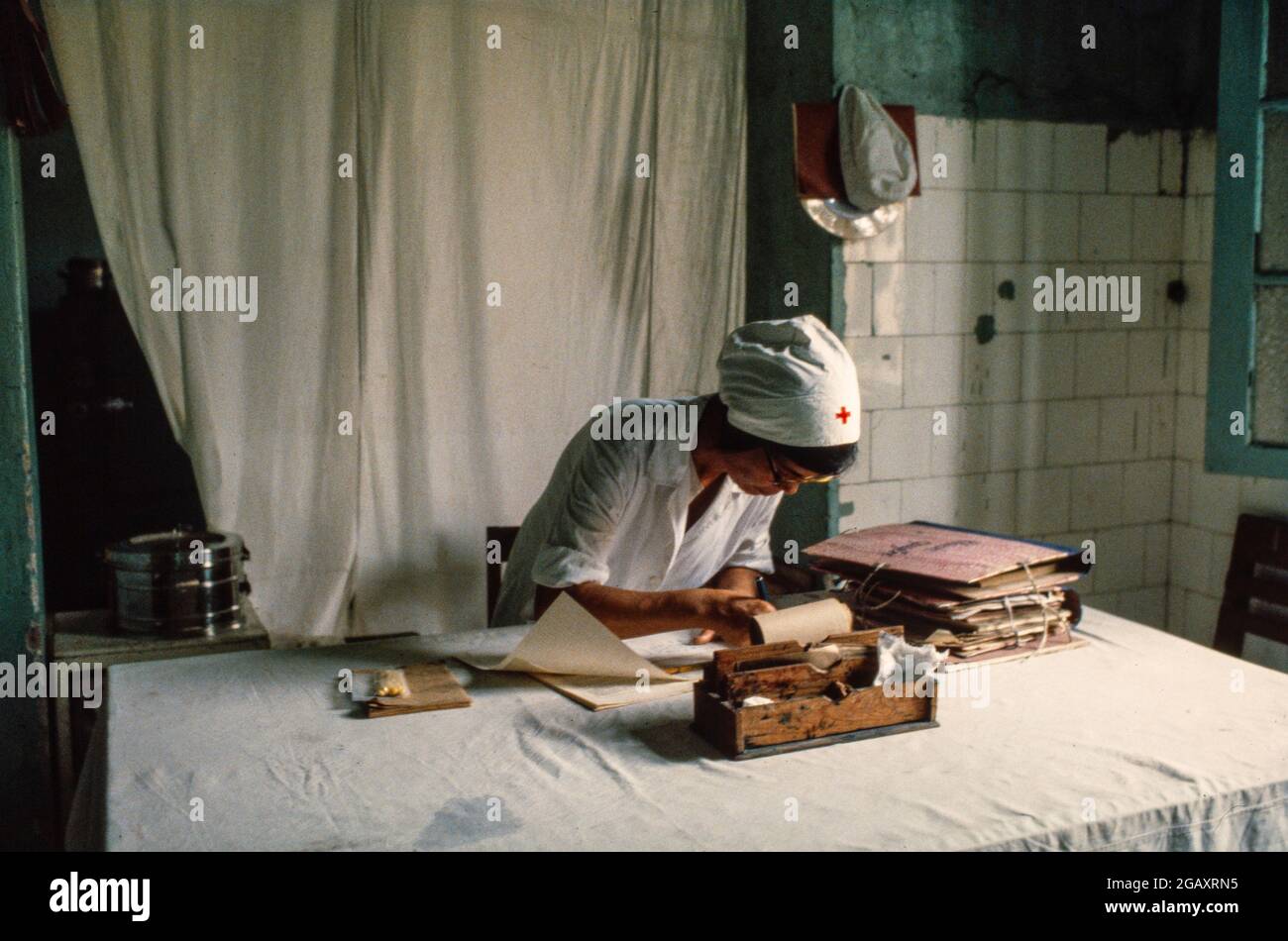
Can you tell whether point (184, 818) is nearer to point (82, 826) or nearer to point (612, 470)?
point (82, 826)

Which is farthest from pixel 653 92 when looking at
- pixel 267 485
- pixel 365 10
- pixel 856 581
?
pixel 856 581

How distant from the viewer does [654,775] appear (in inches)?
66.4

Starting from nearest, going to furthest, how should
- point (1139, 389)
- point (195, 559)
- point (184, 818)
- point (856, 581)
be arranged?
1. point (184, 818)
2. point (856, 581)
3. point (195, 559)
4. point (1139, 389)

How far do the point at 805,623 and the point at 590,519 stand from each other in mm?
604

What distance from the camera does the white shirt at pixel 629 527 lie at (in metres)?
2.45

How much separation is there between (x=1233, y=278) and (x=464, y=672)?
258 centimetres

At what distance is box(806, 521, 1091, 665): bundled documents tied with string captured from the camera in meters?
2.25

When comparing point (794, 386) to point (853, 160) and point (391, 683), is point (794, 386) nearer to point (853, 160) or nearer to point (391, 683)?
point (391, 683)

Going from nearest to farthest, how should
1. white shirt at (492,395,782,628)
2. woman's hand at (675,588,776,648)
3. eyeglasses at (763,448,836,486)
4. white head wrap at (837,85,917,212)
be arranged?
woman's hand at (675,588,776,648), eyeglasses at (763,448,836,486), white shirt at (492,395,782,628), white head wrap at (837,85,917,212)

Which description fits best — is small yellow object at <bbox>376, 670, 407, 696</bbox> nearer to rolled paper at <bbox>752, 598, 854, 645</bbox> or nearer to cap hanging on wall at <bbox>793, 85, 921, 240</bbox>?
rolled paper at <bbox>752, 598, 854, 645</bbox>

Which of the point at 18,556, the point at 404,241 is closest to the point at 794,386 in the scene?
the point at 404,241

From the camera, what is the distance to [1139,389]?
421 centimetres

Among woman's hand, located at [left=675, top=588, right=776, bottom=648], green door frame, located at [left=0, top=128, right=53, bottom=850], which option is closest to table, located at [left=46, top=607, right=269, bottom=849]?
green door frame, located at [left=0, top=128, right=53, bottom=850]

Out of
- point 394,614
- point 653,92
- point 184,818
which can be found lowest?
point 394,614
